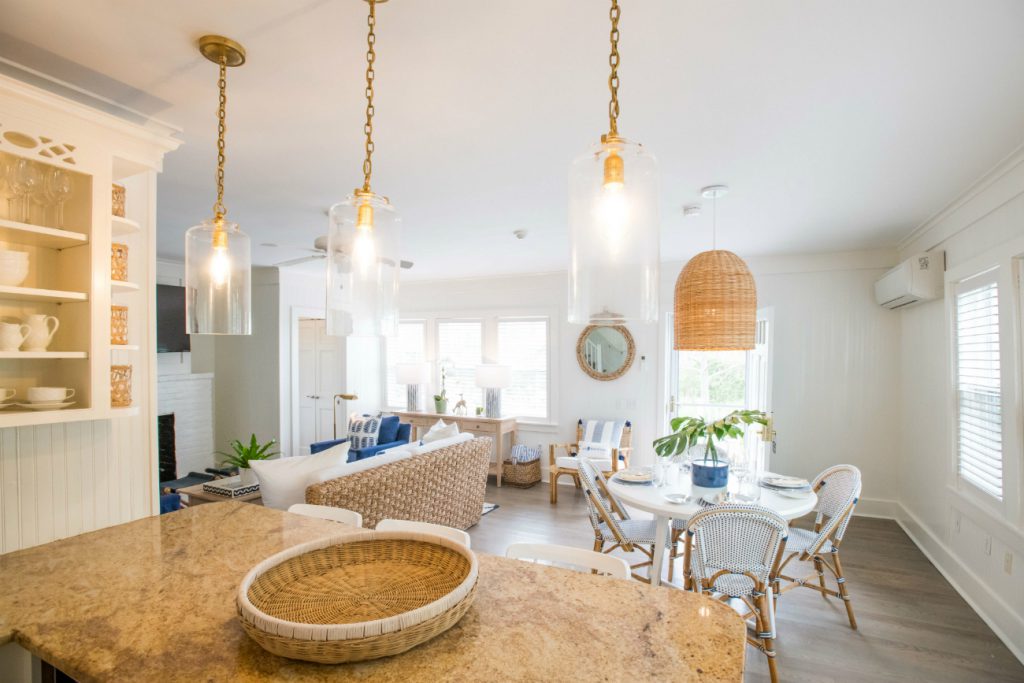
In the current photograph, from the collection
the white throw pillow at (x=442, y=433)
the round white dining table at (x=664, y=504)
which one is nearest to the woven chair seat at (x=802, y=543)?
the round white dining table at (x=664, y=504)

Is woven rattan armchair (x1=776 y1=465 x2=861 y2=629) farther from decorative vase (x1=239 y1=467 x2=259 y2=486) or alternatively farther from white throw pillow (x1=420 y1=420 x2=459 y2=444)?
decorative vase (x1=239 y1=467 x2=259 y2=486)

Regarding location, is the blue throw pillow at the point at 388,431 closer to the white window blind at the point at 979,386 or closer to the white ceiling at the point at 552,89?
the white ceiling at the point at 552,89

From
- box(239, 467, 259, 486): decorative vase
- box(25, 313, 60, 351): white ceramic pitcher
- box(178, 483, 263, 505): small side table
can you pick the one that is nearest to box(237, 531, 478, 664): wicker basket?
box(25, 313, 60, 351): white ceramic pitcher

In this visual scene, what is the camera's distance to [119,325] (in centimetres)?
196

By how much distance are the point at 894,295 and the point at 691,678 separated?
4.29 metres

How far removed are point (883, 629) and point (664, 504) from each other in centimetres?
142

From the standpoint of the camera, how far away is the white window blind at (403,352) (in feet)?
23.0

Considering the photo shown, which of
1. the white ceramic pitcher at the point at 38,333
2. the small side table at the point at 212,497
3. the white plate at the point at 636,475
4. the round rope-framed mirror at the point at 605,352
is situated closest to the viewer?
the white ceramic pitcher at the point at 38,333

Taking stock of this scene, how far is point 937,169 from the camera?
270 centimetres

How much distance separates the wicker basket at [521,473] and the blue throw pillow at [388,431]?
4.42 ft

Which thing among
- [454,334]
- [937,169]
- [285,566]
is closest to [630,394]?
[454,334]

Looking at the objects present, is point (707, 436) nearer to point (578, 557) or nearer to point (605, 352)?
point (578, 557)

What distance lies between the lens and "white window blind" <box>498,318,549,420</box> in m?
6.23

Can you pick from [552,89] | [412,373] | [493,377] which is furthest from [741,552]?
[412,373]
